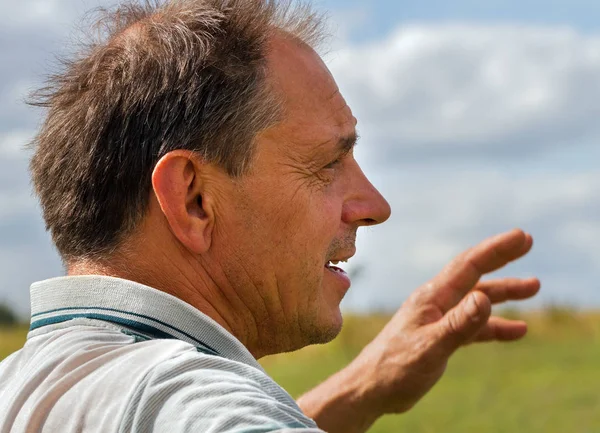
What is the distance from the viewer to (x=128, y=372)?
60.4 inches

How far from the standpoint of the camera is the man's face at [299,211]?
213 centimetres

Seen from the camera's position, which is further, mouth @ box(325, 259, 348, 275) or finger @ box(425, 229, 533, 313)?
finger @ box(425, 229, 533, 313)

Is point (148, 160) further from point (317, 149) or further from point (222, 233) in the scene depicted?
point (317, 149)

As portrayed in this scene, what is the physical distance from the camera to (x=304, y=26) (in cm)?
251

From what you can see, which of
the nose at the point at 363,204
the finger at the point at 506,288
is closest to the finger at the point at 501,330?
the finger at the point at 506,288

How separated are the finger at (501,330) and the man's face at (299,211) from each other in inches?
50.9

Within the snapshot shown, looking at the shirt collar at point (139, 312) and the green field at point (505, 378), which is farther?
the green field at point (505, 378)

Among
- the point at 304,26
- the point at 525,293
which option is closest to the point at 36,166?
the point at 304,26

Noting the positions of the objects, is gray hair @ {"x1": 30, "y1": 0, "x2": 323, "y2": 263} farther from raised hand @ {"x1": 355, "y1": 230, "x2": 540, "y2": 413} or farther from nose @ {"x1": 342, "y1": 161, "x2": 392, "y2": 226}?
raised hand @ {"x1": 355, "y1": 230, "x2": 540, "y2": 413}

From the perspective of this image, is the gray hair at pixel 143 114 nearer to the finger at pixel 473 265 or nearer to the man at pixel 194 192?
the man at pixel 194 192

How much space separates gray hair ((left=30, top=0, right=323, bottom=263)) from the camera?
2.07m

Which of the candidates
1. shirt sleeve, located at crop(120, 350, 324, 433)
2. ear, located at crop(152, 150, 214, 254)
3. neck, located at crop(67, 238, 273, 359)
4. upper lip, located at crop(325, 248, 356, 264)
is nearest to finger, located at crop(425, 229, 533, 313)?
upper lip, located at crop(325, 248, 356, 264)

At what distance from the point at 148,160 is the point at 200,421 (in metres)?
0.83

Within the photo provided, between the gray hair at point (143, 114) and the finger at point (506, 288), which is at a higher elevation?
the gray hair at point (143, 114)
